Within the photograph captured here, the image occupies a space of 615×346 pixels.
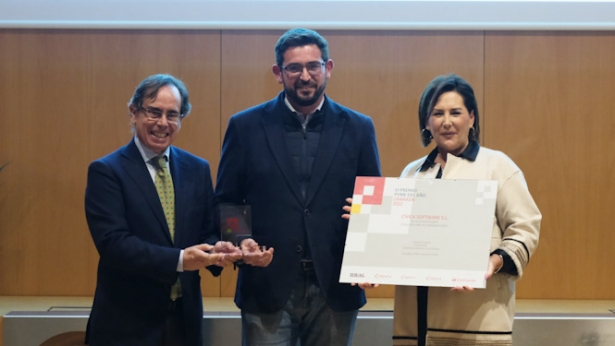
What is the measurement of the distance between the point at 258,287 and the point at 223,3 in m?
2.00

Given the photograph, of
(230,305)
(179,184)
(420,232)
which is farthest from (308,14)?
(420,232)

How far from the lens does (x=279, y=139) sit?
226 cm

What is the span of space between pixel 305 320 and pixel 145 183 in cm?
71

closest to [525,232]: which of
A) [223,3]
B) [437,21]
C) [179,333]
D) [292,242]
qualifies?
[292,242]

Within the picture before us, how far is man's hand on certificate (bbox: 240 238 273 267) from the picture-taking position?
82.0 inches

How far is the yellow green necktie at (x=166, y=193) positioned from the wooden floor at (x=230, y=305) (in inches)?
52.5

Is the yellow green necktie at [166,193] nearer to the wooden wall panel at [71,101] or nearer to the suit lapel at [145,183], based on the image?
the suit lapel at [145,183]

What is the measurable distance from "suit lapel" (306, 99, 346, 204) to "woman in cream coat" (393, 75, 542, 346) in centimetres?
29

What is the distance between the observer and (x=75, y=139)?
382 cm

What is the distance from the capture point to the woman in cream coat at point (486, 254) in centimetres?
204

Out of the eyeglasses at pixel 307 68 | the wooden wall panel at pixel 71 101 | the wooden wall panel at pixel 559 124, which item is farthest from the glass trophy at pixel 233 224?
the wooden wall panel at pixel 559 124

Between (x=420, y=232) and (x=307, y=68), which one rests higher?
(x=307, y=68)

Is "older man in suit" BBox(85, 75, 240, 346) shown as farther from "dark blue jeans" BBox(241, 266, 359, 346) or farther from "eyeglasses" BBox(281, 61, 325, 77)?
"eyeglasses" BBox(281, 61, 325, 77)

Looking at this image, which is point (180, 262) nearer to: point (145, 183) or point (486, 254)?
point (145, 183)
